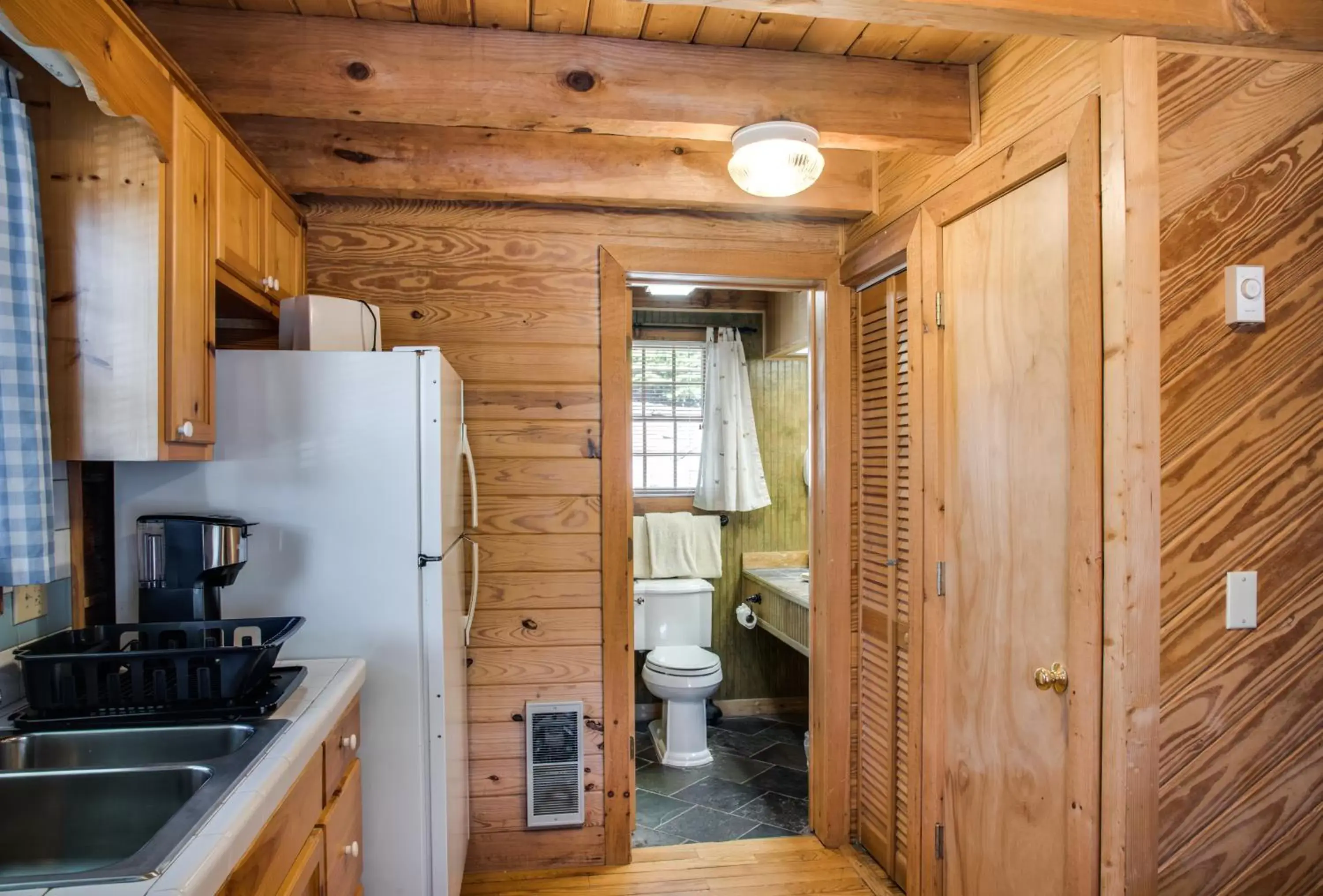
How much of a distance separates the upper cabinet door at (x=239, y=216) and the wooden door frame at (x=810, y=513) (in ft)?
3.40

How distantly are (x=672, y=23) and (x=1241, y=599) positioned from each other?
1719 millimetres

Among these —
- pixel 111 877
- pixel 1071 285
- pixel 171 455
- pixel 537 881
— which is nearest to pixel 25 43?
pixel 171 455

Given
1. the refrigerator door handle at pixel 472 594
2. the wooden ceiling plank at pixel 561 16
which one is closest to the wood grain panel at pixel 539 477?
the refrigerator door handle at pixel 472 594

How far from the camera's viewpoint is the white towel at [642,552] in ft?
13.0

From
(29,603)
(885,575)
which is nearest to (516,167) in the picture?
(29,603)

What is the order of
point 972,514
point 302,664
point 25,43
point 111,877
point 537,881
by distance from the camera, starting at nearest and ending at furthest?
point 111,877 → point 25,43 → point 302,664 → point 972,514 → point 537,881

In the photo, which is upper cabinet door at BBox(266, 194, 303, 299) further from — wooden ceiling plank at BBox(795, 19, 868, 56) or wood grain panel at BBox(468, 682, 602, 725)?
wooden ceiling plank at BBox(795, 19, 868, 56)

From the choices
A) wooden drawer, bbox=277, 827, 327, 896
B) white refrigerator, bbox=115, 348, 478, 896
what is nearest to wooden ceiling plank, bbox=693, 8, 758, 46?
white refrigerator, bbox=115, 348, 478, 896

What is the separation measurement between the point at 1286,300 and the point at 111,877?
79.8 inches

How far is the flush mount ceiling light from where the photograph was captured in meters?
1.88

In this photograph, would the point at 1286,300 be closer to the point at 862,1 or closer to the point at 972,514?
the point at 972,514

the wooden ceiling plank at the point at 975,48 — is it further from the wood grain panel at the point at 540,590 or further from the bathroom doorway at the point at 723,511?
the wood grain panel at the point at 540,590

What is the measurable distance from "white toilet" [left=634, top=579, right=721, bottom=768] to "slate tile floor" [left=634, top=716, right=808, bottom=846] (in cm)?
10

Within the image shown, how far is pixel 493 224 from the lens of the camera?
2514 mm
